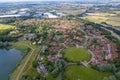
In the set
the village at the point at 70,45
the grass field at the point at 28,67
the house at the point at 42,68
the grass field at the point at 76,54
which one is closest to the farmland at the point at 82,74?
the village at the point at 70,45

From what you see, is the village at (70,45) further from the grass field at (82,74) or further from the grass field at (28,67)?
the grass field at (82,74)

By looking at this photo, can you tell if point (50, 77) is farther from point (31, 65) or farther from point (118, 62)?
point (118, 62)

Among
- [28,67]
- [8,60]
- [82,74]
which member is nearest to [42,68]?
[28,67]

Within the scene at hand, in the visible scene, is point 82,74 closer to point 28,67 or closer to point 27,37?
point 28,67

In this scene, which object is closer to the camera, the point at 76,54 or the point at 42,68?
the point at 42,68

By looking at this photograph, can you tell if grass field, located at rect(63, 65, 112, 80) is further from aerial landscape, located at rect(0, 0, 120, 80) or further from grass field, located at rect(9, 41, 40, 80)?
grass field, located at rect(9, 41, 40, 80)

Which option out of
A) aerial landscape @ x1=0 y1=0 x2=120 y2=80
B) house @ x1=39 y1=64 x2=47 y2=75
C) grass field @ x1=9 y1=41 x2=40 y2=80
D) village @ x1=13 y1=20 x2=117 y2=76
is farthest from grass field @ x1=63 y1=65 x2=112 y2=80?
grass field @ x1=9 y1=41 x2=40 y2=80
